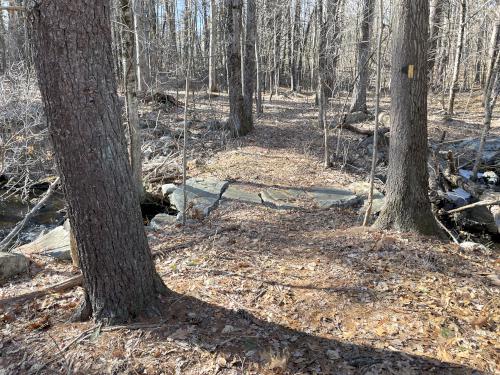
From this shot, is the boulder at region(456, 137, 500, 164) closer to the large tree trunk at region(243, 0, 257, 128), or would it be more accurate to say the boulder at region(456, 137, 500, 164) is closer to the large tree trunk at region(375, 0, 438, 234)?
the large tree trunk at region(243, 0, 257, 128)

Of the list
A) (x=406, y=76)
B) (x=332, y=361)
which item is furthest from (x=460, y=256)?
(x=332, y=361)

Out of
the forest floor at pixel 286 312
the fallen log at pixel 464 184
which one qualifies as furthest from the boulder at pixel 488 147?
the forest floor at pixel 286 312

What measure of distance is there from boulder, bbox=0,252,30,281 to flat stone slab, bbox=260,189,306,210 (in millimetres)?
4133

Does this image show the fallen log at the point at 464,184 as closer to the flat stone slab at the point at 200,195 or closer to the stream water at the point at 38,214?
the flat stone slab at the point at 200,195

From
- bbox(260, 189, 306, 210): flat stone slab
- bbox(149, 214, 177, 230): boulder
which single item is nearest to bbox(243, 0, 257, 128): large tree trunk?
bbox(260, 189, 306, 210): flat stone slab

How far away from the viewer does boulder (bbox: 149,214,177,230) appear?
23.1 ft

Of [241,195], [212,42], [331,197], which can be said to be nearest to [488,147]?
[331,197]

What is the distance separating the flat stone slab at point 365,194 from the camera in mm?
7431

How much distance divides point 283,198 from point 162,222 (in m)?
2.42

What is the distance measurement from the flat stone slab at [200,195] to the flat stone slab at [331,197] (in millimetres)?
1933

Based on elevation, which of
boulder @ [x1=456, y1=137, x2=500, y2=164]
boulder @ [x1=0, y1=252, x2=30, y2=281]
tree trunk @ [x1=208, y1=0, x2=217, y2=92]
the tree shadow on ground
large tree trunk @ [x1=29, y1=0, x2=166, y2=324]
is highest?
tree trunk @ [x1=208, y1=0, x2=217, y2=92]

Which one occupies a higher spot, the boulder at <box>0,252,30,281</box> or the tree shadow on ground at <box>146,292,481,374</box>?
the tree shadow on ground at <box>146,292,481,374</box>

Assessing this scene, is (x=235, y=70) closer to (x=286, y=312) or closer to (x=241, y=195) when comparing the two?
(x=241, y=195)

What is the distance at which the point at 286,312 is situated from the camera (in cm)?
386
